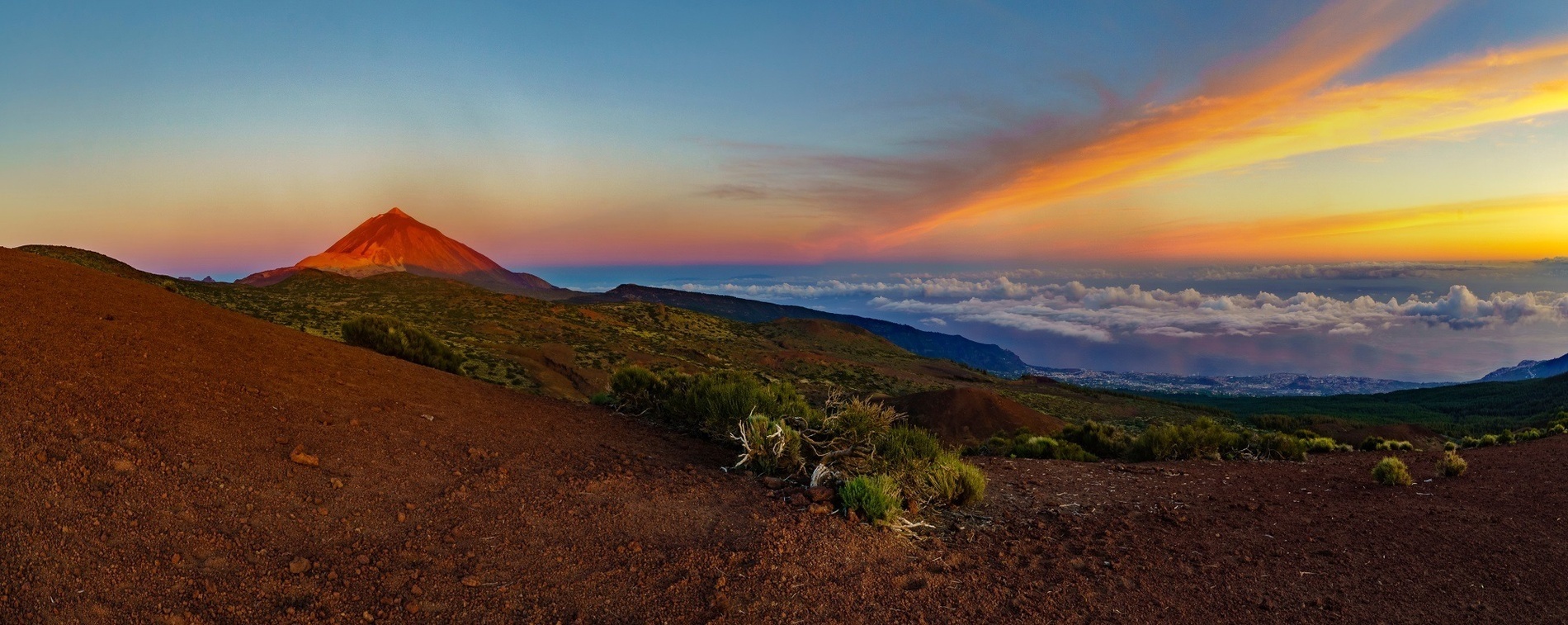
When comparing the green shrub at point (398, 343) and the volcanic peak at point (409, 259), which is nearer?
the green shrub at point (398, 343)

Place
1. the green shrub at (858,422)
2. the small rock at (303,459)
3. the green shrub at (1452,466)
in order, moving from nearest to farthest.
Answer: the small rock at (303,459)
the green shrub at (858,422)
the green shrub at (1452,466)

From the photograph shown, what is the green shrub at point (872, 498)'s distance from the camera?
6555 millimetres

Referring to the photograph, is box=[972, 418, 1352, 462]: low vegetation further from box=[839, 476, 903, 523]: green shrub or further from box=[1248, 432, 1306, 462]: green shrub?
box=[839, 476, 903, 523]: green shrub

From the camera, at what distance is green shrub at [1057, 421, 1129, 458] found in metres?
15.5

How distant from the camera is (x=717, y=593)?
4.81 m

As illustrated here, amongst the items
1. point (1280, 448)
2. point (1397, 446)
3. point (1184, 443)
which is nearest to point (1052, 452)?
point (1184, 443)

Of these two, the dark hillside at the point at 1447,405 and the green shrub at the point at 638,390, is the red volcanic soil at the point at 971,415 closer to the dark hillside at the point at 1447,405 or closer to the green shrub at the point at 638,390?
the green shrub at the point at 638,390

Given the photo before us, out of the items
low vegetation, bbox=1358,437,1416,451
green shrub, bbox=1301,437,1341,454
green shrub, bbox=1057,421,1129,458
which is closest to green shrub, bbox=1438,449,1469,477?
green shrub, bbox=1301,437,1341,454

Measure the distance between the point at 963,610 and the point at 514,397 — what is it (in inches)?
302

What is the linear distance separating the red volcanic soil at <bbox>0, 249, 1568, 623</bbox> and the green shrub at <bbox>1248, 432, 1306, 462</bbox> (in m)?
3.87

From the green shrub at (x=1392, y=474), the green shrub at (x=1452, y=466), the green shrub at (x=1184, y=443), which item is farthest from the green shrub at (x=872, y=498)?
the green shrub at (x=1452, y=466)

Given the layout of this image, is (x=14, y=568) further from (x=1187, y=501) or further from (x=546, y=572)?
(x=1187, y=501)

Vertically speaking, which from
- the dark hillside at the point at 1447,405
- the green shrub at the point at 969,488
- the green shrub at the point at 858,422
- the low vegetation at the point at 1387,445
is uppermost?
the green shrub at the point at 858,422

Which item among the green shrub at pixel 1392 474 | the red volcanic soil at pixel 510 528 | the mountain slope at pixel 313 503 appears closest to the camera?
the mountain slope at pixel 313 503
